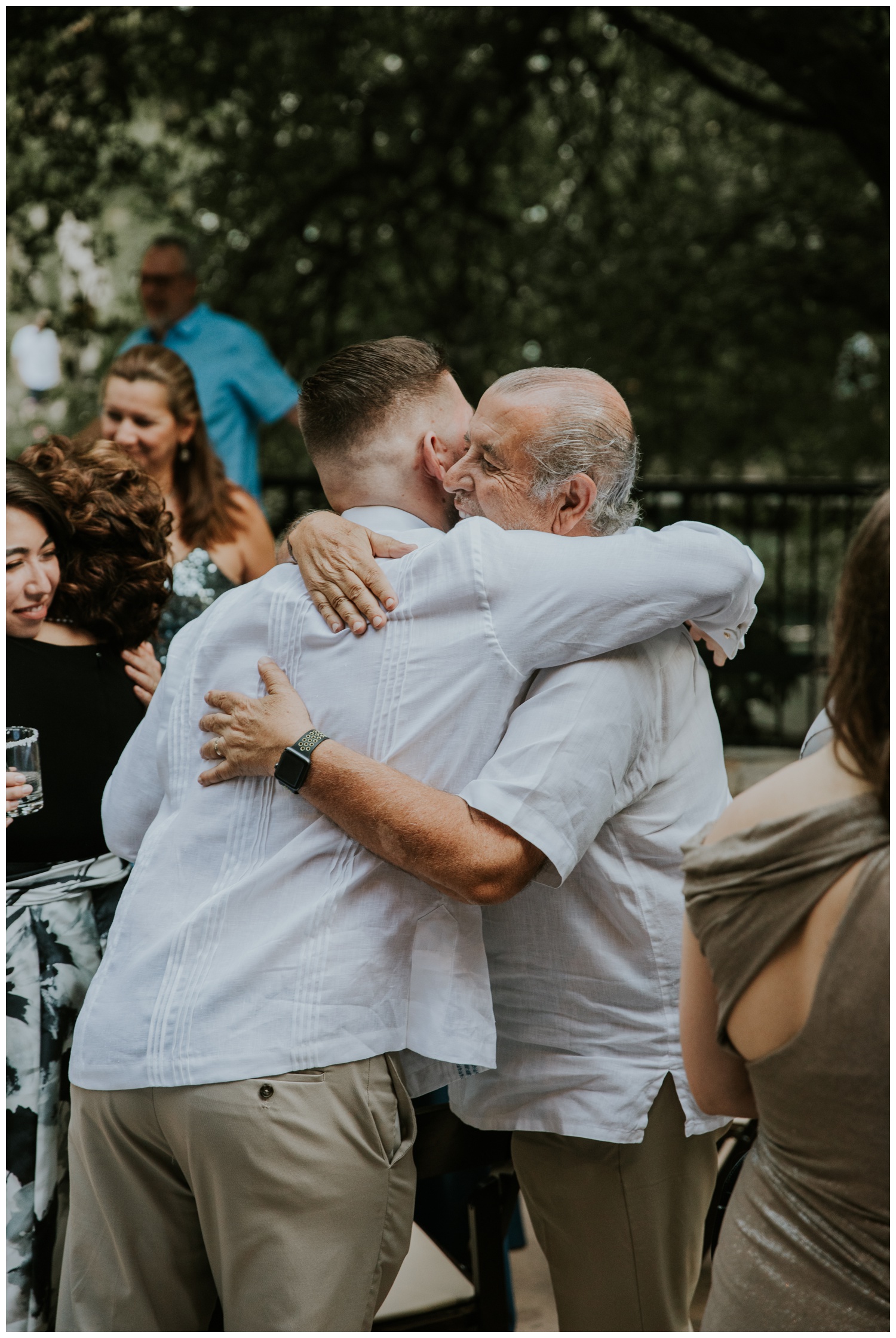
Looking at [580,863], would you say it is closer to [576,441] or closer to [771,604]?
[576,441]

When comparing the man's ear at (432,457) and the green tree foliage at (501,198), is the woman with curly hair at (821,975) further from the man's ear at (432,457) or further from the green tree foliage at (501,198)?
the green tree foliage at (501,198)

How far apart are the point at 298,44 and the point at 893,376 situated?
4482 mm

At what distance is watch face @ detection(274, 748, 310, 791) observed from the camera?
1364 mm

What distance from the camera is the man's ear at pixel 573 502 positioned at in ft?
5.16

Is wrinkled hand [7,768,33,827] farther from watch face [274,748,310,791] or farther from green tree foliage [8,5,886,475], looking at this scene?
green tree foliage [8,5,886,475]

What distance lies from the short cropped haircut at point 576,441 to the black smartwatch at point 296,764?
19.0 inches

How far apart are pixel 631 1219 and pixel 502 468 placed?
1014mm

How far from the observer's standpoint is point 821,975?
998 millimetres

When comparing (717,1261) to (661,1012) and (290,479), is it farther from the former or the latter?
(290,479)

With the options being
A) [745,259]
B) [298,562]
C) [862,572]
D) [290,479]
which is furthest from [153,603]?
[745,259]

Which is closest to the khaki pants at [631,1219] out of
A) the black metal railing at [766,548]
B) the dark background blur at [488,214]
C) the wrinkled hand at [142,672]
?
the wrinkled hand at [142,672]

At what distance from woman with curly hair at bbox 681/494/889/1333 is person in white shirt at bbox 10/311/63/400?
698cm

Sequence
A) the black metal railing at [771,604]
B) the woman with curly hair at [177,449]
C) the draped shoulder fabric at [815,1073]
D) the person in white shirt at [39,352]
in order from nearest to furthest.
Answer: the draped shoulder fabric at [815,1073]
the woman with curly hair at [177,449]
the black metal railing at [771,604]
the person in white shirt at [39,352]

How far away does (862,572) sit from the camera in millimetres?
1009
